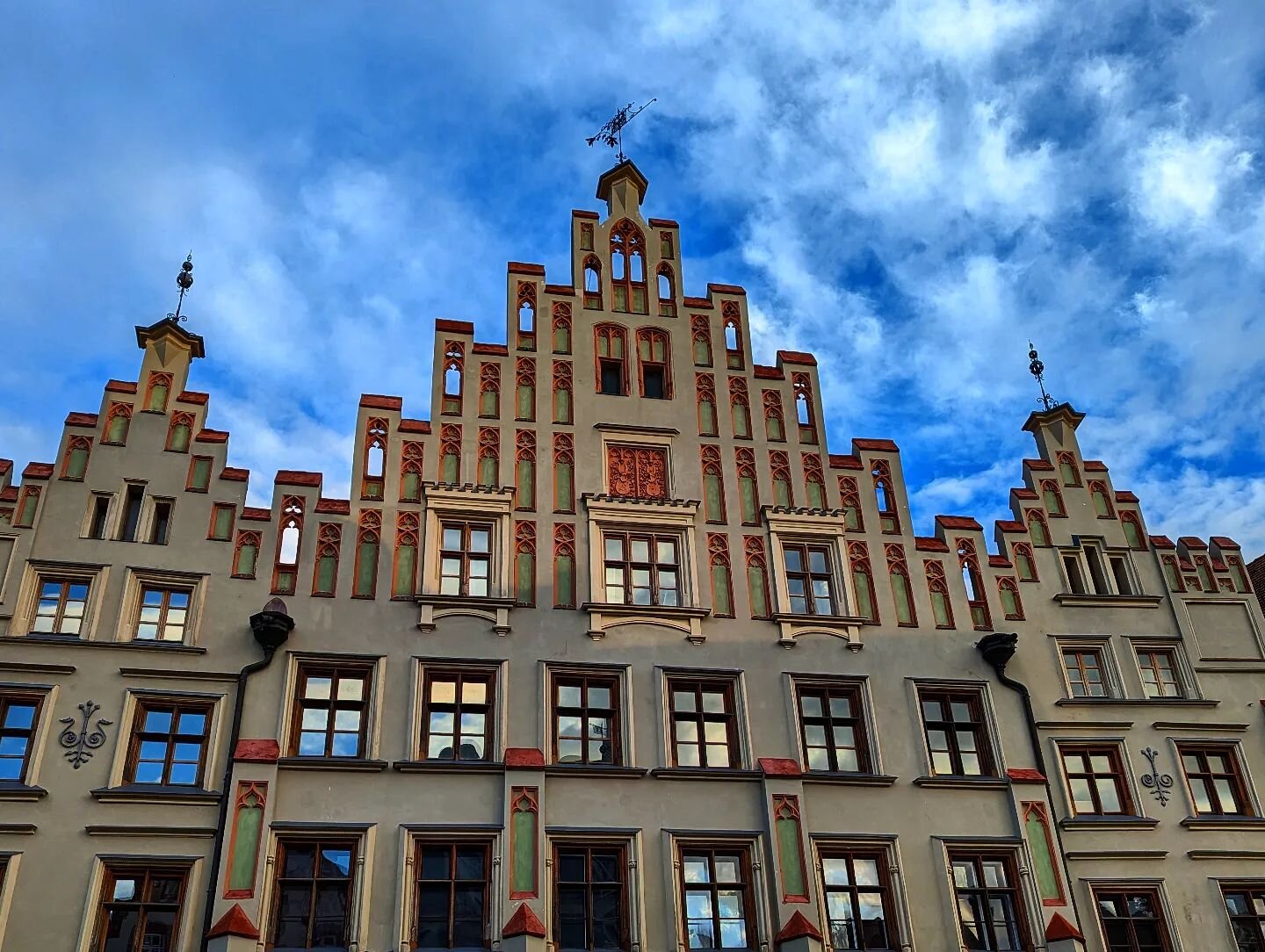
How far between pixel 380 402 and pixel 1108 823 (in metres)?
18.8

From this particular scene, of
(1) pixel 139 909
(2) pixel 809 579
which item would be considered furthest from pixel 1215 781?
(1) pixel 139 909

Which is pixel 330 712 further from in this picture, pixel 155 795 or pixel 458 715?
pixel 155 795

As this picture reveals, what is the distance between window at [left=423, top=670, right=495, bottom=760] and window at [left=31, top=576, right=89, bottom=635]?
282 inches

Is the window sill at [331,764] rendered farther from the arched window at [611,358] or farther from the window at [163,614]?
the arched window at [611,358]

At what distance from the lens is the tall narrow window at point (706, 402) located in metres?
29.4

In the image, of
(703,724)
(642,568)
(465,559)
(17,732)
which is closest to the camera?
(17,732)

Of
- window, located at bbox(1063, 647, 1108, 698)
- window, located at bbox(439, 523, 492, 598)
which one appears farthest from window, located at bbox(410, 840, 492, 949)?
window, located at bbox(1063, 647, 1108, 698)

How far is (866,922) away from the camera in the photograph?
77.7ft

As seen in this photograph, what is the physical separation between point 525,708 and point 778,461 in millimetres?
9159

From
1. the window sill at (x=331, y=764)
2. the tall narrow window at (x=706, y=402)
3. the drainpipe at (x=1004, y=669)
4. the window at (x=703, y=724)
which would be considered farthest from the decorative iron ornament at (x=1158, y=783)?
the window sill at (x=331, y=764)

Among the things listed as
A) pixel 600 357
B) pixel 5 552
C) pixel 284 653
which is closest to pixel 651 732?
pixel 284 653

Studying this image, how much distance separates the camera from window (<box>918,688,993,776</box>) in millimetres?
26016

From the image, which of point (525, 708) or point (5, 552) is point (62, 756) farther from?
point (525, 708)

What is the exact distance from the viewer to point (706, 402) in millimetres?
29875
